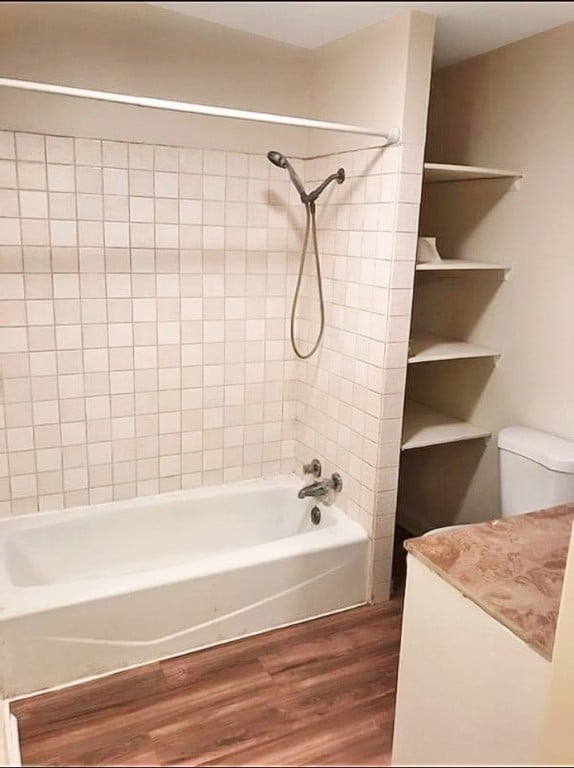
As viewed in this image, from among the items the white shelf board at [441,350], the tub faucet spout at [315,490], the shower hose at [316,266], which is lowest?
the tub faucet spout at [315,490]

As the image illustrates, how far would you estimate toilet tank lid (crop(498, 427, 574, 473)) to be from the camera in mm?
2207

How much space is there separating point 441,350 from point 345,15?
2.02 metres

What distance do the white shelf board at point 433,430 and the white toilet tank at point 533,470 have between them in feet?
0.82

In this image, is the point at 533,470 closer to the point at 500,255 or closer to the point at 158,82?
the point at 500,255

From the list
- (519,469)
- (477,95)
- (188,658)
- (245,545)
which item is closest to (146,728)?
(188,658)

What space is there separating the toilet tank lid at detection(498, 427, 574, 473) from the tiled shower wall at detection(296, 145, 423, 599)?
43cm

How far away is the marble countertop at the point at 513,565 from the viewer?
134cm

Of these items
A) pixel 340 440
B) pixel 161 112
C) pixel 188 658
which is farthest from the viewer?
pixel 340 440

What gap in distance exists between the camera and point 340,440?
8.91ft

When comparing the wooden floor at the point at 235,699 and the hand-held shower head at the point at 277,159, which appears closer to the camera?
the wooden floor at the point at 235,699

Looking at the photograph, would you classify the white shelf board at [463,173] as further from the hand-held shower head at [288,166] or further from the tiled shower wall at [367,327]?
the hand-held shower head at [288,166]

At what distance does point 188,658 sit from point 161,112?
6.93 ft

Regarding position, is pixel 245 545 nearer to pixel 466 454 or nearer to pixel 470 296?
pixel 466 454

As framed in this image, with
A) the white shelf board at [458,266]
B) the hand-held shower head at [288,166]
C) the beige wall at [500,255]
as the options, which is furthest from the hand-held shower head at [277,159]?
the beige wall at [500,255]
